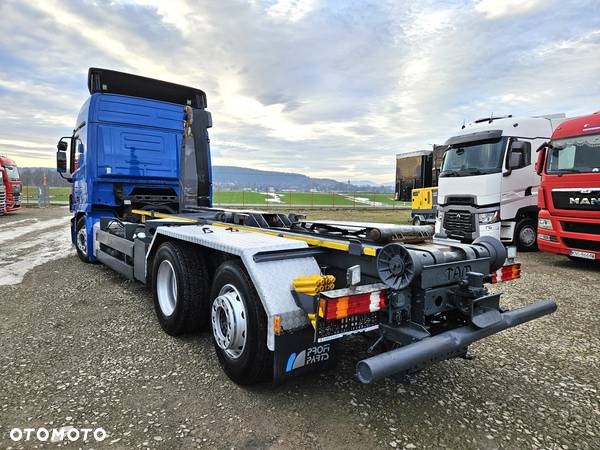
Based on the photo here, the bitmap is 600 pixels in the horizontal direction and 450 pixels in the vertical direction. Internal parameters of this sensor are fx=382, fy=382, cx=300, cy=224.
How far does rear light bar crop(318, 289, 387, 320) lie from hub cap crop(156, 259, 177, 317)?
89.1 inches

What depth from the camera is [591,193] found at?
7.11m

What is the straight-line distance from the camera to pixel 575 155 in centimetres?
756

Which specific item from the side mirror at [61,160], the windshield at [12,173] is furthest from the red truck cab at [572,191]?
the windshield at [12,173]

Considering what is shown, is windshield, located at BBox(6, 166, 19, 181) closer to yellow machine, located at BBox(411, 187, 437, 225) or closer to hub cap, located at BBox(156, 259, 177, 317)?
yellow machine, located at BBox(411, 187, 437, 225)

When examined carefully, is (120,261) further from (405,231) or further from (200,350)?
(405,231)

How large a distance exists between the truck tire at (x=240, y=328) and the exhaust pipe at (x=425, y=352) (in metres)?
0.82

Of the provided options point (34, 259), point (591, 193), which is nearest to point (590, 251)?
point (591, 193)

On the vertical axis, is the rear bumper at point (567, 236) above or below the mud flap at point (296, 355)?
above

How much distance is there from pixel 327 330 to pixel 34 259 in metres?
8.07

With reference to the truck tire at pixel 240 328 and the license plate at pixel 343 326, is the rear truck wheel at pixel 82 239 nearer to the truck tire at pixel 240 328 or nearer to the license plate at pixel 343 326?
the truck tire at pixel 240 328

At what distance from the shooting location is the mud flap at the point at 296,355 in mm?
2537

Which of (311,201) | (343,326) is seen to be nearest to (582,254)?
(343,326)

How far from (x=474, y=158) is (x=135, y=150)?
7958 mm

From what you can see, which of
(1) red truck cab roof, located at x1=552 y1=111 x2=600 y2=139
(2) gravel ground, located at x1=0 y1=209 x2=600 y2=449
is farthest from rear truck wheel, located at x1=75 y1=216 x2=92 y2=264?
(1) red truck cab roof, located at x1=552 y1=111 x2=600 y2=139
